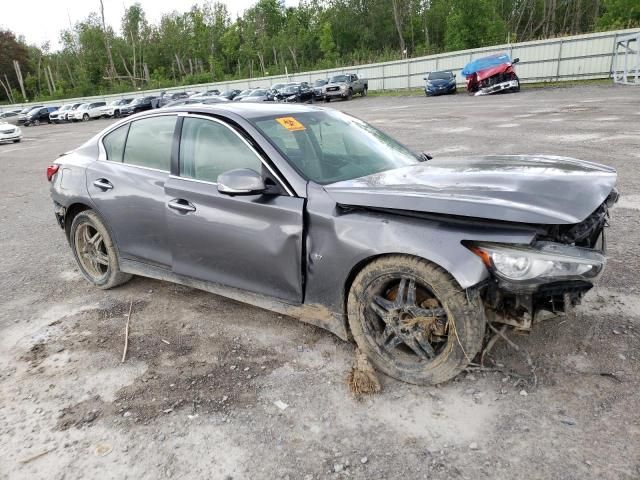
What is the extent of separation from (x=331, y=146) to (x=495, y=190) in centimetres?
138

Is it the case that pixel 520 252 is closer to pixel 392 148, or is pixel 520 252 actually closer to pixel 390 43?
pixel 392 148

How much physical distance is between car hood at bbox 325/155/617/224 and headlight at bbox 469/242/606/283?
0.14m

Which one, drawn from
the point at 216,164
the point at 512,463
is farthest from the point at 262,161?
the point at 512,463

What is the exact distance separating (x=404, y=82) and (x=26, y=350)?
3992cm

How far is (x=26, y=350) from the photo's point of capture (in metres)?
3.64

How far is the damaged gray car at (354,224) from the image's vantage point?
252cm

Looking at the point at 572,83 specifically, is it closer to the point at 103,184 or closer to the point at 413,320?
the point at 103,184

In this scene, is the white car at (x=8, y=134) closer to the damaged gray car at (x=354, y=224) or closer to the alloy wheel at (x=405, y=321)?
the damaged gray car at (x=354, y=224)

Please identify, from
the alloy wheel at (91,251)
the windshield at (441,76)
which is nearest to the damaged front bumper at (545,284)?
the alloy wheel at (91,251)

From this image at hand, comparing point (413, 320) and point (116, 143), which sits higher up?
point (116, 143)

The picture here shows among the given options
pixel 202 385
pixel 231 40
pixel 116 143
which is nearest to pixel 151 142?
pixel 116 143

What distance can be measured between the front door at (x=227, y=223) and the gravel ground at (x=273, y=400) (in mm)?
499

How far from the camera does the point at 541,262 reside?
7.89 feet

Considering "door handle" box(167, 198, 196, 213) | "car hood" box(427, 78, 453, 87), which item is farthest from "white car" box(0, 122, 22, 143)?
"door handle" box(167, 198, 196, 213)
